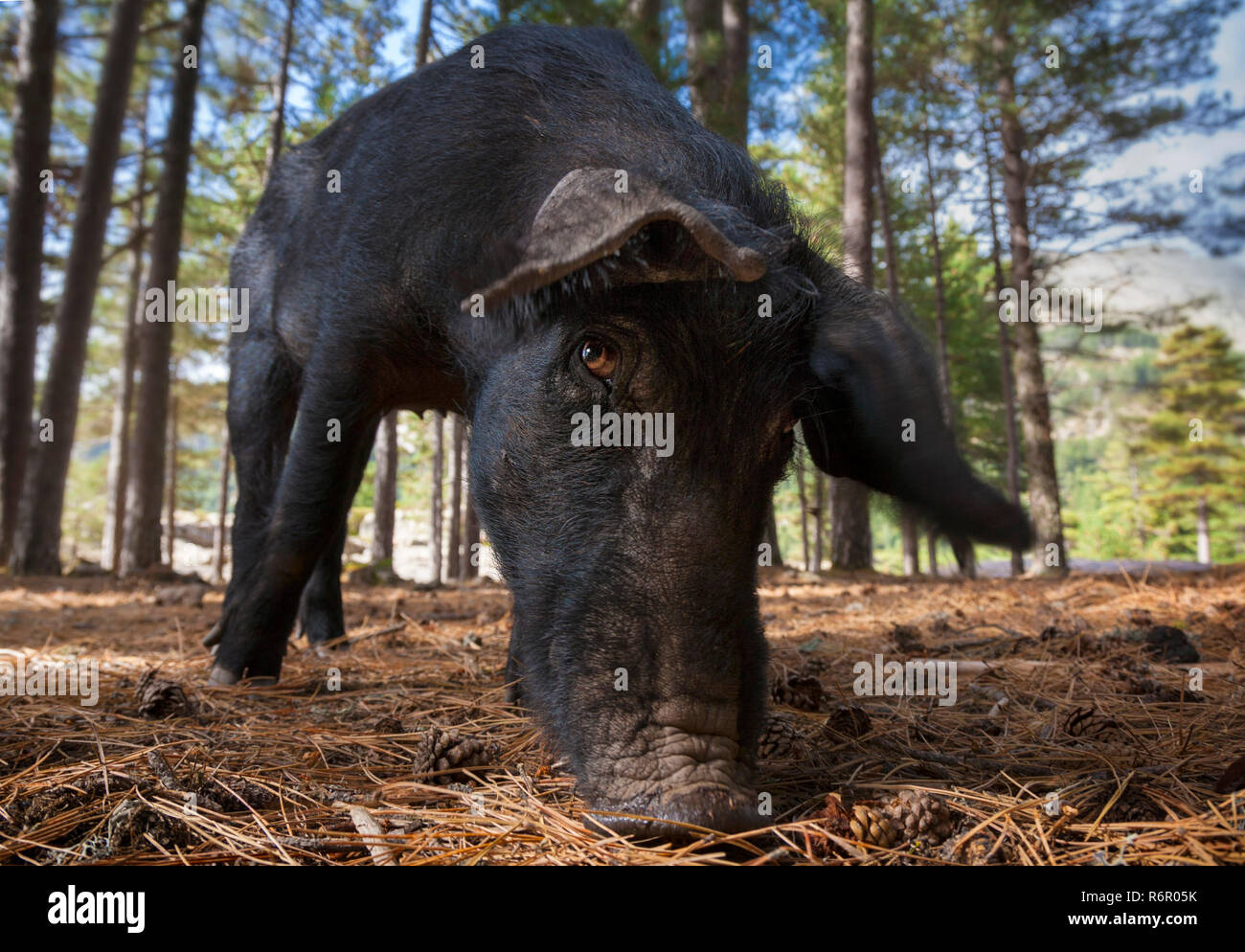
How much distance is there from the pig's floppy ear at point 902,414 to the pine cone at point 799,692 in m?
1.14

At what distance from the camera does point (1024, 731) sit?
294 cm

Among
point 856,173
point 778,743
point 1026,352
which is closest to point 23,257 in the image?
point 856,173

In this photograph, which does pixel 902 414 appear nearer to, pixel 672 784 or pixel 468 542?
pixel 672 784

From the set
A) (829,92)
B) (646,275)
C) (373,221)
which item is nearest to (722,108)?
(829,92)

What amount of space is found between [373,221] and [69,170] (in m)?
15.3

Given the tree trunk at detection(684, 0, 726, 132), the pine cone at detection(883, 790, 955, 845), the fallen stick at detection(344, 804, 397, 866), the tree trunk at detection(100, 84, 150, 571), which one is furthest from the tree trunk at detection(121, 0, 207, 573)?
the pine cone at detection(883, 790, 955, 845)

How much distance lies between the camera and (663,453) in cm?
215

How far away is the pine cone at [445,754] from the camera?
2.38 meters

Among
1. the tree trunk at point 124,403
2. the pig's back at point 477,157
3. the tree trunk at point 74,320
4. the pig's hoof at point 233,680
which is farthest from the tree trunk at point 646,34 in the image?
the tree trunk at point 124,403

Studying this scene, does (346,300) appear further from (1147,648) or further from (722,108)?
(722,108)

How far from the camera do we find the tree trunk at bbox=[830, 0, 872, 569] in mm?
11852

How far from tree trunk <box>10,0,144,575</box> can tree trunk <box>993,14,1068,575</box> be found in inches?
550
